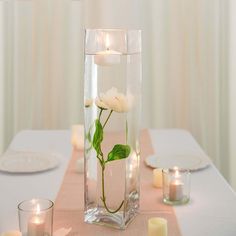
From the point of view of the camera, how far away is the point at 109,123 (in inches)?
43.0

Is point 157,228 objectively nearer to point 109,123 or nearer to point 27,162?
point 109,123

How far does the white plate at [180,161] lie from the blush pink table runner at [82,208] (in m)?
0.04

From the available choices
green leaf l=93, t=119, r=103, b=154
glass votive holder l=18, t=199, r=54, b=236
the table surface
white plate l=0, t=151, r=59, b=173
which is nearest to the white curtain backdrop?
the table surface

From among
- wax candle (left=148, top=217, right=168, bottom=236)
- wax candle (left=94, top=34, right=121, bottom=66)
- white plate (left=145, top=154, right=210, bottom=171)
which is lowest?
wax candle (left=148, top=217, right=168, bottom=236)

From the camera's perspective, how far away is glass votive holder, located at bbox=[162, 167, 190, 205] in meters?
1.23

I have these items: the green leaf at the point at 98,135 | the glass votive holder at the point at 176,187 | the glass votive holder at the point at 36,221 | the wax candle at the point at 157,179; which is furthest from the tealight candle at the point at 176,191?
the glass votive holder at the point at 36,221

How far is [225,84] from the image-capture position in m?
2.78

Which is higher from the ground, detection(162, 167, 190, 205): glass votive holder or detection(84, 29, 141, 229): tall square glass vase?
detection(84, 29, 141, 229): tall square glass vase

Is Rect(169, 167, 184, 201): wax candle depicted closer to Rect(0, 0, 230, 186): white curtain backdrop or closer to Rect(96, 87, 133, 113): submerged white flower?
Rect(96, 87, 133, 113): submerged white flower

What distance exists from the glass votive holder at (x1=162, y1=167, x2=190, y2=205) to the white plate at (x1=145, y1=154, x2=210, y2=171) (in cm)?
24

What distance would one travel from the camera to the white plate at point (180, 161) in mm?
1510

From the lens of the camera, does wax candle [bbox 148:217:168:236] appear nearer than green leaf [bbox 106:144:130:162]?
Yes

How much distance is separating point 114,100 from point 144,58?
1.74 metres

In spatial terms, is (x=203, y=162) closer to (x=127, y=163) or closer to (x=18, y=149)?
(x=127, y=163)
